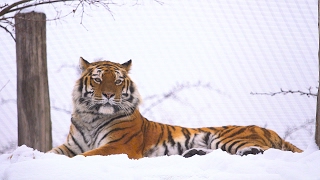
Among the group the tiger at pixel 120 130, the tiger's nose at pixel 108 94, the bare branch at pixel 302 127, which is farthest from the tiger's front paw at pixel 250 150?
the bare branch at pixel 302 127

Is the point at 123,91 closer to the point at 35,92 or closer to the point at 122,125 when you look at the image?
the point at 122,125

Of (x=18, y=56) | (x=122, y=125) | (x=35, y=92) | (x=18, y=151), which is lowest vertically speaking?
(x=18, y=151)

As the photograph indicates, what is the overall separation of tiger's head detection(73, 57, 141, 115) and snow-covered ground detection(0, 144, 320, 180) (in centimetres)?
126

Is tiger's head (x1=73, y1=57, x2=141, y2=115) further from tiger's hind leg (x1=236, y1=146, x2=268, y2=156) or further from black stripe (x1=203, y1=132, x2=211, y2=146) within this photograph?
tiger's hind leg (x1=236, y1=146, x2=268, y2=156)

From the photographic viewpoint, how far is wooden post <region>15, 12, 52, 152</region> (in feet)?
11.8

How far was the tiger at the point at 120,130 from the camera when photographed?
3.67 metres

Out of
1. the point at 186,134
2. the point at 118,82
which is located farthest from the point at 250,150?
the point at 118,82

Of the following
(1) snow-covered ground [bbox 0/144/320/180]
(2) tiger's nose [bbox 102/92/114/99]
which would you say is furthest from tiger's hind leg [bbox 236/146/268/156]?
(2) tiger's nose [bbox 102/92/114/99]

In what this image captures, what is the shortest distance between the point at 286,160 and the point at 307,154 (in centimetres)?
14

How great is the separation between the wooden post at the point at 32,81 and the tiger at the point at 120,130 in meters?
0.19

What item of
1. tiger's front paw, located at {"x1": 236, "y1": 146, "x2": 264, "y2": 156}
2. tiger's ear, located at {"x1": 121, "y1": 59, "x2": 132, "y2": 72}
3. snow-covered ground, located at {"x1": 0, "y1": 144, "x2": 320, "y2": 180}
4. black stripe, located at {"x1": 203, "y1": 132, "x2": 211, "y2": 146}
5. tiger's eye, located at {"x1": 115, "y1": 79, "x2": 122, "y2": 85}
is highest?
tiger's ear, located at {"x1": 121, "y1": 59, "x2": 132, "y2": 72}

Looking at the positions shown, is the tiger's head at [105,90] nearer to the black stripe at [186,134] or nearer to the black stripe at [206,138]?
the black stripe at [186,134]

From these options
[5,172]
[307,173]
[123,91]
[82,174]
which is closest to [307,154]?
[307,173]

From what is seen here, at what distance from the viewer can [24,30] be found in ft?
12.0
